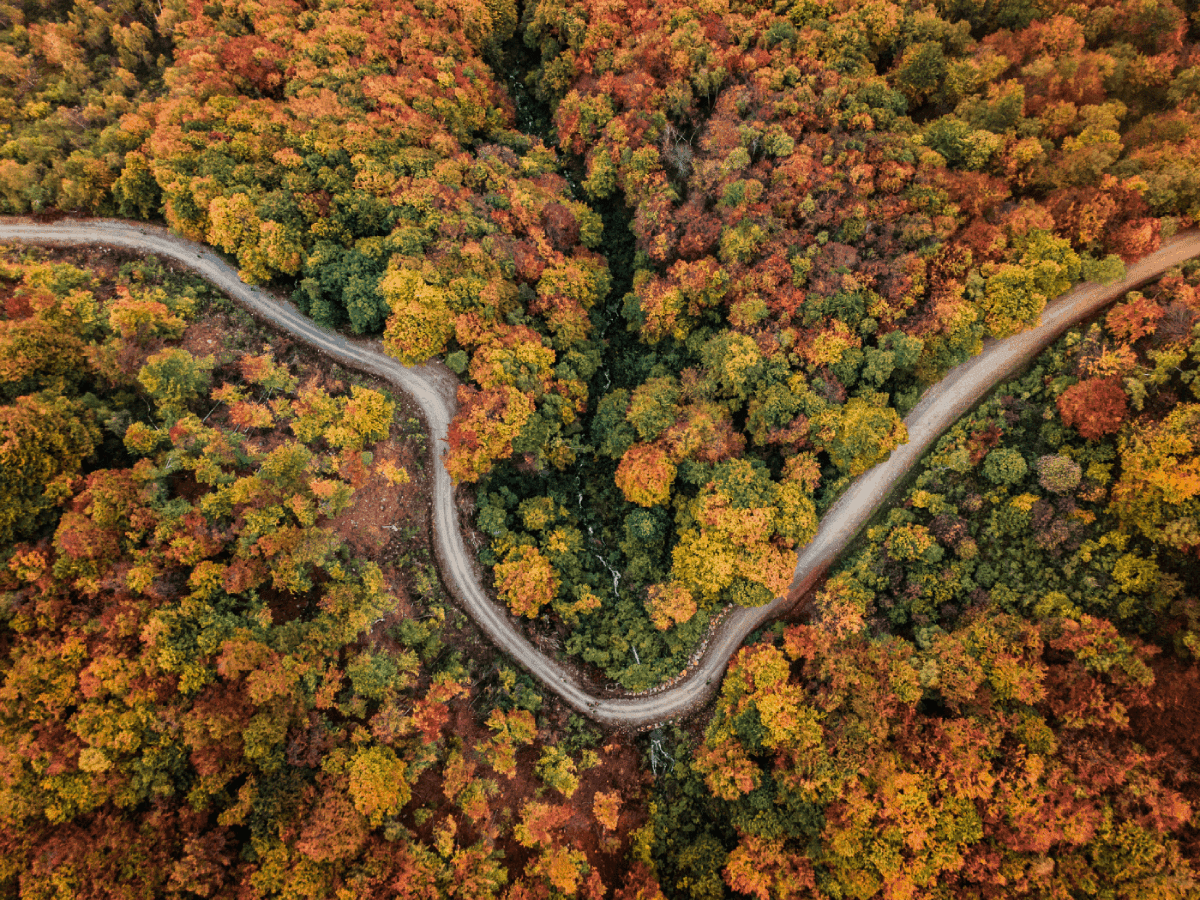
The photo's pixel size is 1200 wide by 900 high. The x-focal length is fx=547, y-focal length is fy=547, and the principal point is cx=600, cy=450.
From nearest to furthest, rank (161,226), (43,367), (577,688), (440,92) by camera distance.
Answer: (43,367)
(577,688)
(161,226)
(440,92)

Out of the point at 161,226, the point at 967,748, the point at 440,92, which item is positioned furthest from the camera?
the point at 440,92

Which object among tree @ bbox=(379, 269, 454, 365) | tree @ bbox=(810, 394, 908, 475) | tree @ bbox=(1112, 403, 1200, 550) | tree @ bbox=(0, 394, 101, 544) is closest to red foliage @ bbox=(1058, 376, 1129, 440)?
tree @ bbox=(1112, 403, 1200, 550)

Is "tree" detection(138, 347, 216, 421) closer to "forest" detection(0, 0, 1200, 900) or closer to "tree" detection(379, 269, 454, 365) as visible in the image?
"forest" detection(0, 0, 1200, 900)

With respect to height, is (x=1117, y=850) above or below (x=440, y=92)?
below

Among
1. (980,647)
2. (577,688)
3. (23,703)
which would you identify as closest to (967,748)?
(980,647)

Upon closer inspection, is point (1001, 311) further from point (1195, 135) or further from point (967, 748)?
point (967, 748)
